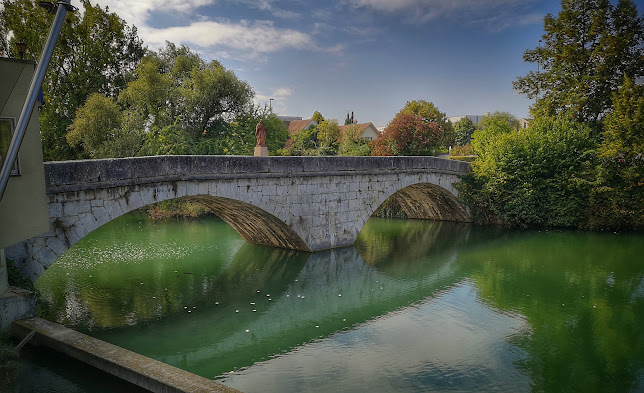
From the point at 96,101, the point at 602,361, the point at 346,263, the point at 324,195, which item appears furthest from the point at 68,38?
the point at 602,361

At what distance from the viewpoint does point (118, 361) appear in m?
6.23

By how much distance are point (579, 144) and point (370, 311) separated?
14.6 meters

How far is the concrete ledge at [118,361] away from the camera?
18.5 ft

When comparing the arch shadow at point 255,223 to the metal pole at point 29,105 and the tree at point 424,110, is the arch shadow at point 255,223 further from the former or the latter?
the tree at point 424,110

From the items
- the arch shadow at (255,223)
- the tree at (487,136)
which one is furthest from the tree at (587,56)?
the arch shadow at (255,223)

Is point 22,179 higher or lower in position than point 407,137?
lower

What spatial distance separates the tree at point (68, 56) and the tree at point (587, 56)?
20585 millimetres

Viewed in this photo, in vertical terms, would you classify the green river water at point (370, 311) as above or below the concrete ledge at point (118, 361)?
below

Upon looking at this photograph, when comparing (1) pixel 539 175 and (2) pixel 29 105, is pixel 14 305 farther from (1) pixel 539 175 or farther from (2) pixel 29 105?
(1) pixel 539 175

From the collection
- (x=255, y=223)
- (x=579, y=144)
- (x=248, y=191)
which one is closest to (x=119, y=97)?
(x=255, y=223)

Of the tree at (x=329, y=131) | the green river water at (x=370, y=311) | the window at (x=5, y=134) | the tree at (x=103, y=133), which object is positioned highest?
the tree at (x=329, y=131)

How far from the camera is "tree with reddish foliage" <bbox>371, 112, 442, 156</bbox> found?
2803cm

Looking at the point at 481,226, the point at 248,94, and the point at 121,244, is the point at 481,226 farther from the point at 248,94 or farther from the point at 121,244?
the point at 121,244

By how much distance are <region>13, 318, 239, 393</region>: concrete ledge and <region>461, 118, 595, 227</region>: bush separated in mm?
17838
